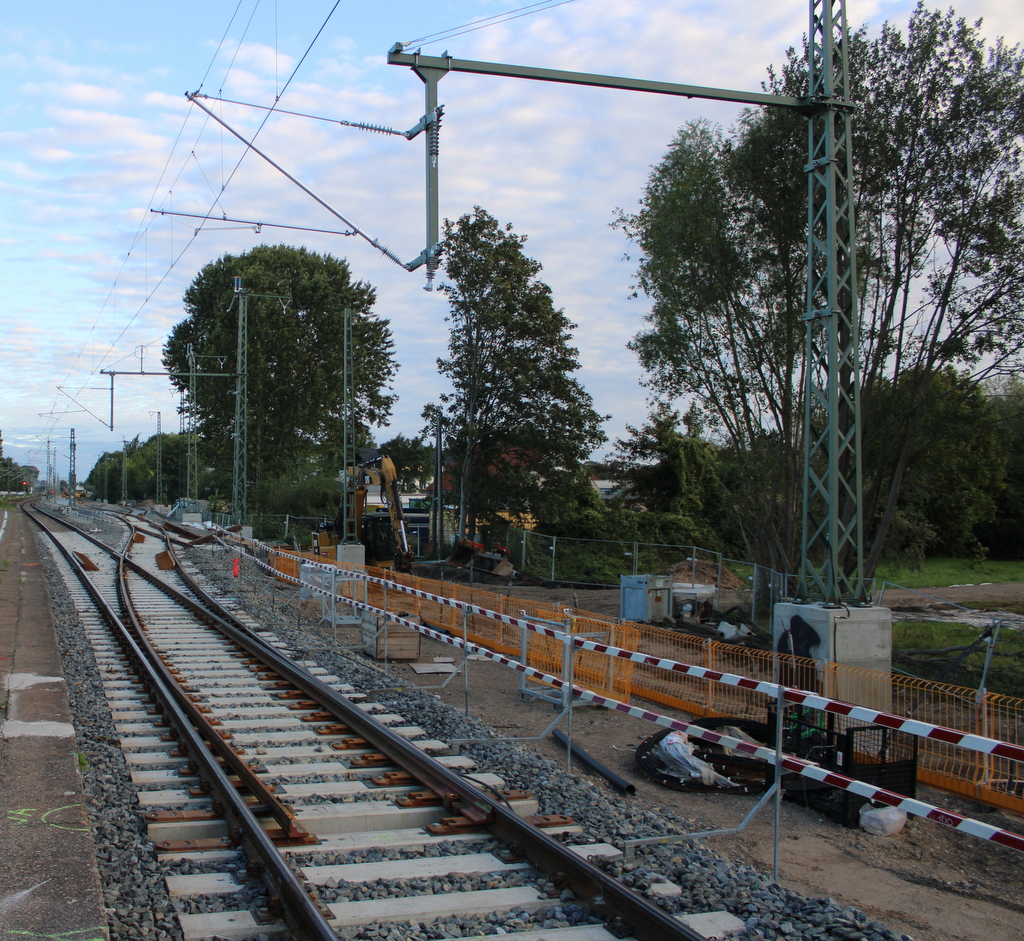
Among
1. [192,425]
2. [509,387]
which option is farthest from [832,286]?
[192,425]

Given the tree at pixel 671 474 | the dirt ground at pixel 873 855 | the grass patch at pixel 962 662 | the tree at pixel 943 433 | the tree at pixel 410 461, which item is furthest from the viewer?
the tree at pixel 410 461

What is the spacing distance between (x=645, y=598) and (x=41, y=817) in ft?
49.9

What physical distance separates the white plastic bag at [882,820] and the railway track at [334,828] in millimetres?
2811

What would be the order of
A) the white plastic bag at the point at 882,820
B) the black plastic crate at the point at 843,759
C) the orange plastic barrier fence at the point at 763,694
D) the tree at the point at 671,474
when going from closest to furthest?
the white plastic bag at the point at 882,820
the black plastic crate at the point at 843,759
the orange plastic barrier fence at the point at 763,694
the tree at the point at 671,474

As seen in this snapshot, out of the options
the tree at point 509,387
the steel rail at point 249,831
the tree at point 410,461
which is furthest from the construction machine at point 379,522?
the tree at point 410,461

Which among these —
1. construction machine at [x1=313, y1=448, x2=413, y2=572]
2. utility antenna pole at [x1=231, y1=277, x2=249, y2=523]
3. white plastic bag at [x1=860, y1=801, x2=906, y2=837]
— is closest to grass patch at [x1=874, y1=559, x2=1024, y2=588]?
construction machine at [x1=313, y1=448, x2=413, y2=572]

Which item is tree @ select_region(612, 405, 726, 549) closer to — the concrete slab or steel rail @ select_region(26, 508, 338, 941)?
steel rail @ select_region(26, 508, 338, 941)

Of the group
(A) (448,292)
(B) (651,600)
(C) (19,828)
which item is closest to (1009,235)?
(B) (651,600)

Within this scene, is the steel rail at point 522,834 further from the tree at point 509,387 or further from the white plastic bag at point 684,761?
the tree at point 509,387

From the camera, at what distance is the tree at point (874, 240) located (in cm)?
1695

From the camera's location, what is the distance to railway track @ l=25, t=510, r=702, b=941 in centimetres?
466

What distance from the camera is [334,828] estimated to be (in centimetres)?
614

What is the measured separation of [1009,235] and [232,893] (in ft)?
57.4

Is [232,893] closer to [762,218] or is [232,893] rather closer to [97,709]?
[97,709]
